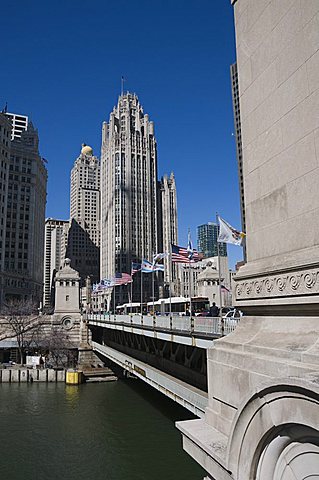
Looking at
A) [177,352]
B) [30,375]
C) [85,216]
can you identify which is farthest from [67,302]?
[85,216]

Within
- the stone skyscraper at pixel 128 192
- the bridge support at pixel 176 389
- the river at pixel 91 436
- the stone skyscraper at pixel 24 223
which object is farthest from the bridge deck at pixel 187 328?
the stone skyscraper at pixel 128 192

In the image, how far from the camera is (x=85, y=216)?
181250 mm

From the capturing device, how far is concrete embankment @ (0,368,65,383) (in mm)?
49344

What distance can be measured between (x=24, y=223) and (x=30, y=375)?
6882 cm

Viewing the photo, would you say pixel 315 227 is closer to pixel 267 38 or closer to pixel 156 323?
pixel 267 38

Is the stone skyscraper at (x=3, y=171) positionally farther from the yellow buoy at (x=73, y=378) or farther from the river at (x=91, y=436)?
the river at (x=91, y=436)

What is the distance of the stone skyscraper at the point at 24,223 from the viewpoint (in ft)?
343

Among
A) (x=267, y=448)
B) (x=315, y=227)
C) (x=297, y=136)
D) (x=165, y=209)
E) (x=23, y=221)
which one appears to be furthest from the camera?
(x=165, y=209)

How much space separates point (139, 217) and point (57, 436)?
364 feet

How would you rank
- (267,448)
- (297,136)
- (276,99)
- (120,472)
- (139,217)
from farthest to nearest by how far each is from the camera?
1. (139,217)
2. (120,472)
3. (276,99)
4. (297,136)
5. (267,448)

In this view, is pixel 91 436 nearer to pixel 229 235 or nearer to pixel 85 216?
pixel 229 235

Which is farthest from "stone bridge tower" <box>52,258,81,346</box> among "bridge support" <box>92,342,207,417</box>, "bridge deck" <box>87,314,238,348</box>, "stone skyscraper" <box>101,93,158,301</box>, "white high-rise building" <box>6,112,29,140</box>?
"white high-rise building" <box>6,112,29,140</box>


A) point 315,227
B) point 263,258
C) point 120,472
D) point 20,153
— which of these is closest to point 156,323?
point 120,472

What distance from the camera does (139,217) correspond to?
136 m
